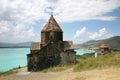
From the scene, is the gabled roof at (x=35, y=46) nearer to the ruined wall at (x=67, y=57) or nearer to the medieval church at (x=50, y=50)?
the medieval church at (x=50, y=50)

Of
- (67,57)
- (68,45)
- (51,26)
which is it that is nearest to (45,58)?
(67,57)

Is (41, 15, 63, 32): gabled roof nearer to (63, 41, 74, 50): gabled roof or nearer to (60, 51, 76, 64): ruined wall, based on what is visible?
(63, 41, 74, 50): gabled roof

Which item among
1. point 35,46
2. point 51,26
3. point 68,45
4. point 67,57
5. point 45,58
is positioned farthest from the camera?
point 68,45

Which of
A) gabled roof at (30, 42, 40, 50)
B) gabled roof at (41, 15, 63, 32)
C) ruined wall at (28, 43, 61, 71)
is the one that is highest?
gabled roof at (41, 15, 63, 32)

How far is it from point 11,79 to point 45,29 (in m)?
15.8

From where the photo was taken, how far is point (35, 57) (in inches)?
1698

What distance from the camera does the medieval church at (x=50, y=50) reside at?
43.2 meters

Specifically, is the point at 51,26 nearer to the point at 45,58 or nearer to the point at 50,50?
the point at 50,50

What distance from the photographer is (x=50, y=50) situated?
4403 cm

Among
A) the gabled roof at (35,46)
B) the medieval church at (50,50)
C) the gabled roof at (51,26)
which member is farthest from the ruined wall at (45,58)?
the gabled roof at (51,26)

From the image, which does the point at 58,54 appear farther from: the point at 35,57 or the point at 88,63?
the point at 88,63

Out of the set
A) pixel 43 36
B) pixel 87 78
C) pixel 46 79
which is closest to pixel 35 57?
pixel 43 36

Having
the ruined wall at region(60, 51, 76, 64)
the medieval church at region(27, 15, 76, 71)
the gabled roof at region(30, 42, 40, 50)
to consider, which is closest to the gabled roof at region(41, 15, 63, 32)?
the medieval church at region(27, 15, 76, 71)

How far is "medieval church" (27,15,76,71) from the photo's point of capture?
43.2 meters
